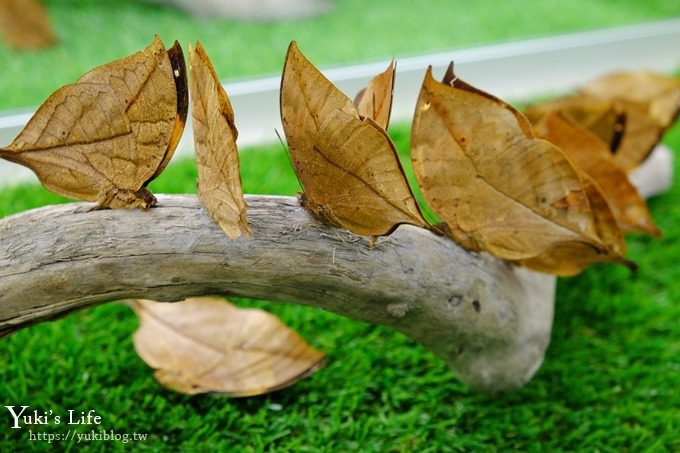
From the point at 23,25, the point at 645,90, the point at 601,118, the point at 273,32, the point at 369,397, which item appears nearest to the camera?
the point at 369,397

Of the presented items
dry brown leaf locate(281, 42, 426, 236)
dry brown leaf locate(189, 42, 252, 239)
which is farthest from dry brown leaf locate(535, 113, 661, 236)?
dry brown leaf locate(189, 42, 252, 239)

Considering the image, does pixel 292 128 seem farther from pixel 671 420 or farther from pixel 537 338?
pixel 671 420

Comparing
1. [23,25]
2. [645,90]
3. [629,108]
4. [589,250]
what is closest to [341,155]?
[589,250]

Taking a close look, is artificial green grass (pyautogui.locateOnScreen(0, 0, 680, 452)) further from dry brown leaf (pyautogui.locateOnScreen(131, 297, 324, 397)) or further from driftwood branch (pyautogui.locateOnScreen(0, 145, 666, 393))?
driftwood branch (pyautogui.locateOnScreen(0, 145, 666, 393))

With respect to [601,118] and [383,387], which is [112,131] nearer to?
[383,387]

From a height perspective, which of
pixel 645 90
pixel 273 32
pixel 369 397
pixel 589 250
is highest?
pixel 273 32

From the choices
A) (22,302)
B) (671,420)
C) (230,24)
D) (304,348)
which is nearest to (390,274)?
(304,348)

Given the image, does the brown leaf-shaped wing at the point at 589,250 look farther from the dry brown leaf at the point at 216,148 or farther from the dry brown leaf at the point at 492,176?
the dry brown leaf at the point at 216,148
